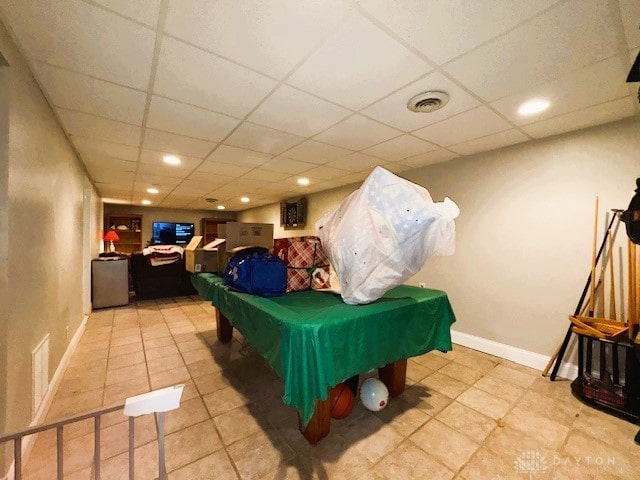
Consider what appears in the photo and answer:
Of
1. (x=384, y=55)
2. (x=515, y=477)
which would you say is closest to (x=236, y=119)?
(x=384, y=55)

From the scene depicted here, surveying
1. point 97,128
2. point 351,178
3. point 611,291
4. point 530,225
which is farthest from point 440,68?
point 97,128

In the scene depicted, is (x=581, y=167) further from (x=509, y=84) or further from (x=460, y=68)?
(x=460, y=68)

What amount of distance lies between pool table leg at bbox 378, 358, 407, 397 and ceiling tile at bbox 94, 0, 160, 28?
2.72m

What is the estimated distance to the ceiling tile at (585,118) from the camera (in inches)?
79.8

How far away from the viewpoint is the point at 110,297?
4.76 metres

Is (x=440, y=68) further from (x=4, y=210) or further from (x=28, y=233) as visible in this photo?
(x=28, y=233)

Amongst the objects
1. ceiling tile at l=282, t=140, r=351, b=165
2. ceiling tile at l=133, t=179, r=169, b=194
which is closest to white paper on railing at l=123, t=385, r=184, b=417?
ceiling tile at l=282, t=140, r=351, b=165

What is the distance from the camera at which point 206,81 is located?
1.73m

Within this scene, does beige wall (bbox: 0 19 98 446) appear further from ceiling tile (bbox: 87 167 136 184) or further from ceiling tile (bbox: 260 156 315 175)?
ceiling tile (bbox: 260 156 315 175)

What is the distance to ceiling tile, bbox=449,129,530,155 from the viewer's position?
2.60 m

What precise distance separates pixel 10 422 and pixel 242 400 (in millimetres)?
1315

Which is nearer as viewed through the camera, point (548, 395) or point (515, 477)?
point (515, 477)

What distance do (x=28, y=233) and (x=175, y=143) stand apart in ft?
5.36

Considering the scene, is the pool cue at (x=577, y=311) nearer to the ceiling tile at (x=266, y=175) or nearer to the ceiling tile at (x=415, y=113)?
the ceiling tile at (x=415, y=113)
